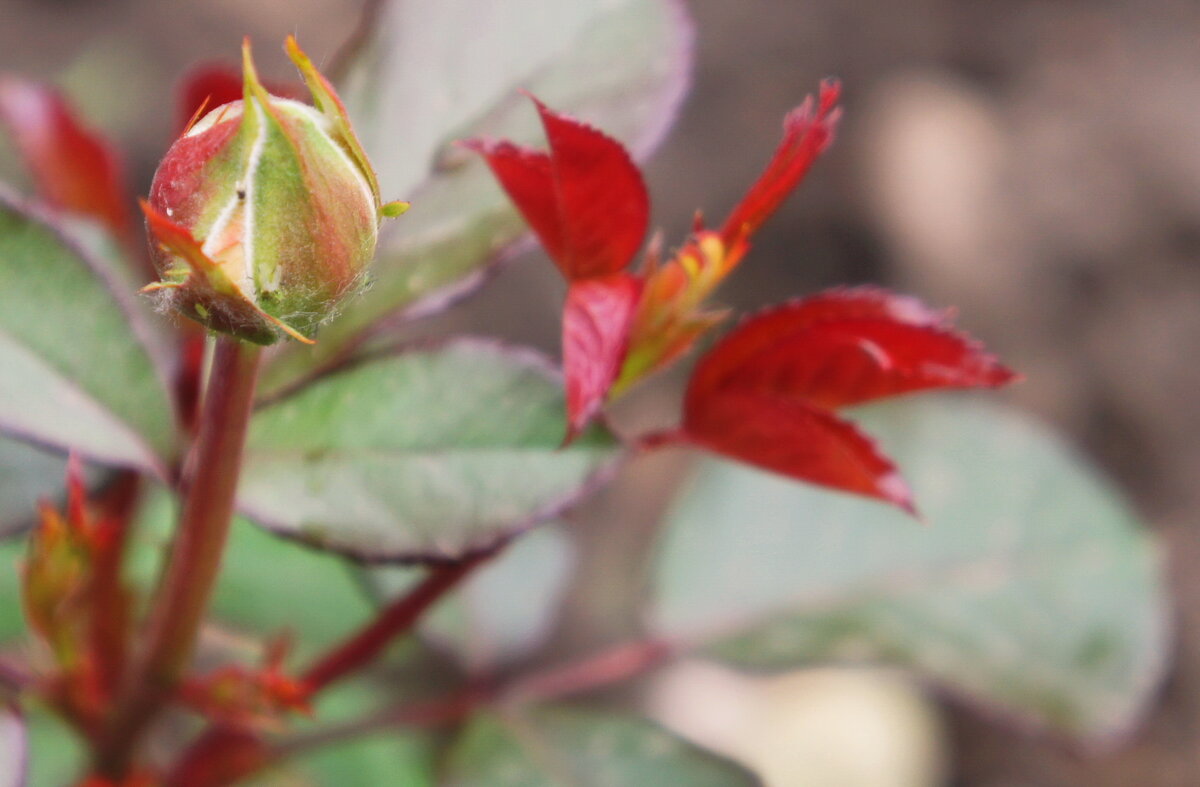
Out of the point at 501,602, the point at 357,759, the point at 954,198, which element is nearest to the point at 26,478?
the point at 501,602

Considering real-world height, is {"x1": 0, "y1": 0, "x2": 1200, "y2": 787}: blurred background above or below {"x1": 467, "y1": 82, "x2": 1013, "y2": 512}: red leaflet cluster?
below

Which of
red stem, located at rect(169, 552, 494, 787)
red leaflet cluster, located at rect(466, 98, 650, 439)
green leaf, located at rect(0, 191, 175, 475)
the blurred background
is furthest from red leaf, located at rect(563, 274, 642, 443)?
the blurred background

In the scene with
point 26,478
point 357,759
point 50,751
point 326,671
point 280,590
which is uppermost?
point 26,478

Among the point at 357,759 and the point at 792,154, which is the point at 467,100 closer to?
the point at 792,154

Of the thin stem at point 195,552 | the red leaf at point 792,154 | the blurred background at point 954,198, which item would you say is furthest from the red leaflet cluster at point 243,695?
the blurred background at point 954,198

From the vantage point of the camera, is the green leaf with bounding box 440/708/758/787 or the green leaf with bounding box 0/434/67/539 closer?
the green leaf with bounding box 0/434/67/539

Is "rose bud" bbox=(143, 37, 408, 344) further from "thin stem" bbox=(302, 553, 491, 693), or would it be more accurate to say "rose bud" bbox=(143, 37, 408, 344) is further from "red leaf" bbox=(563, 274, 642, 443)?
"thin stem" bbox=(302, 553, 491, 693)
